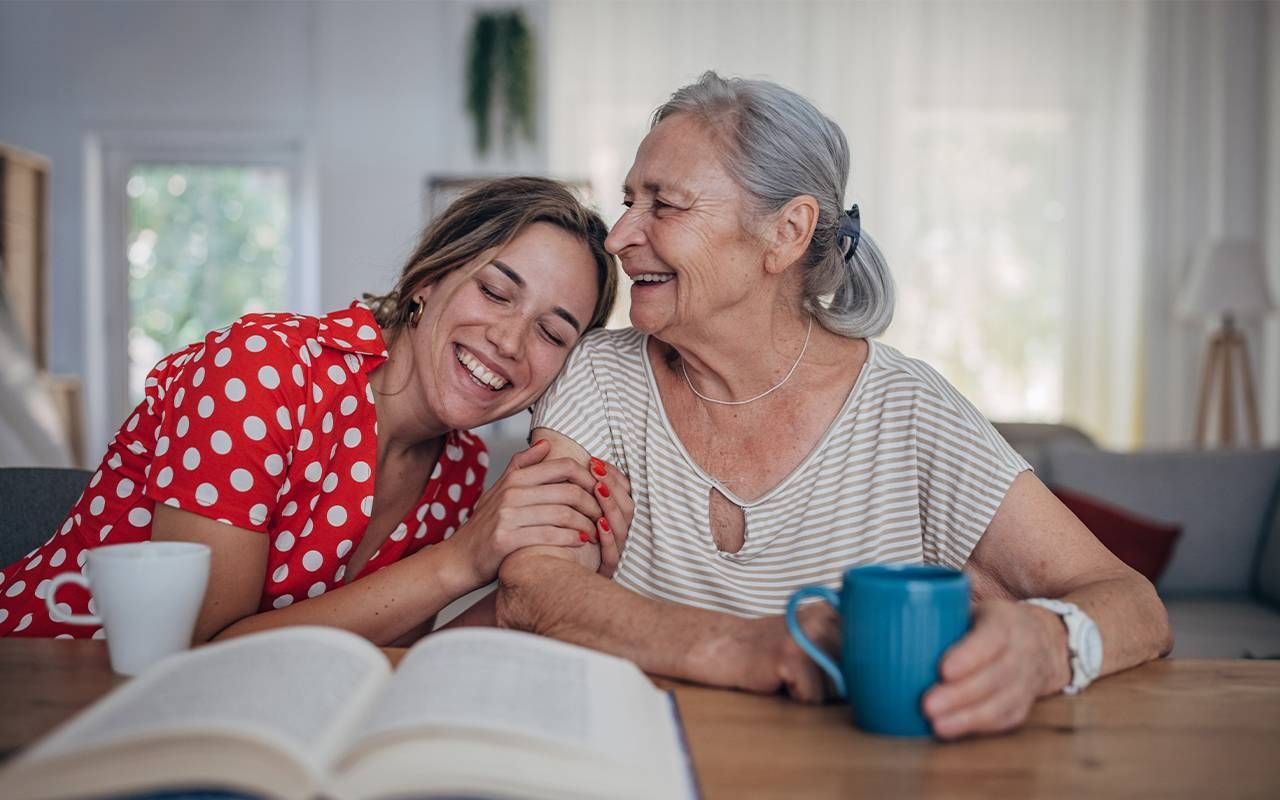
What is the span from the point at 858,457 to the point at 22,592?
3.44ft

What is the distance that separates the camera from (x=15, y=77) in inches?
224

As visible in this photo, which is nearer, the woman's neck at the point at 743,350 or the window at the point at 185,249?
the woman's neck at the point at 743,350

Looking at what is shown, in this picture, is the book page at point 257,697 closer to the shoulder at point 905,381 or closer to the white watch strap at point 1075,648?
the white watch strap at point 1075,648

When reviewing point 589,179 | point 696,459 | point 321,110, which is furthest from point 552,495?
point 321,110

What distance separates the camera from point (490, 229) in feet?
4.93

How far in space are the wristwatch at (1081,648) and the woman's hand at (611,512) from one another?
22.6 inches

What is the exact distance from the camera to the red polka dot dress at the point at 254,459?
123 centimetres

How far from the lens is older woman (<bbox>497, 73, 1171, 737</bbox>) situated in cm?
128

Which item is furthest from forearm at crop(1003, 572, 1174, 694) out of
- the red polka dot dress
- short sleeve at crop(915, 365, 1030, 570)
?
the red polka dot dress

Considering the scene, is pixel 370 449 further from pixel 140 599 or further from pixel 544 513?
pixel 140 599

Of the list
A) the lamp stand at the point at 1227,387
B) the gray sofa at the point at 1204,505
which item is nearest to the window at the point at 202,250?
the gray sofa at the point at 1204,505

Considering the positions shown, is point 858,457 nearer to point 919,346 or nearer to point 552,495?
point 552,495

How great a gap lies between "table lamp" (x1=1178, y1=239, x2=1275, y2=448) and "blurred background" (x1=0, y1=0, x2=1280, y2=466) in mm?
615

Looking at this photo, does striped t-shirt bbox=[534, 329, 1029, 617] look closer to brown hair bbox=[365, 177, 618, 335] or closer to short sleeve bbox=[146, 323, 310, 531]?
brown hair bbox=[365, 177, 618, 335]
